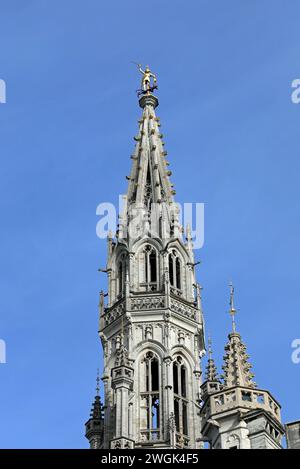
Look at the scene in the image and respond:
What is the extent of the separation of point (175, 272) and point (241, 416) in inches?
1346

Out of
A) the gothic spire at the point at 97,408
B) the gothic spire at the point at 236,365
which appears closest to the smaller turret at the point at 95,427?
the gothic spire at the point at 97,408

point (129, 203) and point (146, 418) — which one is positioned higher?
point (129, 203)

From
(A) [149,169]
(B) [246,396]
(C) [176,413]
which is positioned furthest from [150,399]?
(B) [246,396]

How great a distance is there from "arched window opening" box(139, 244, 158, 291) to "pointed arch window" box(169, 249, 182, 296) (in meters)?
0.90

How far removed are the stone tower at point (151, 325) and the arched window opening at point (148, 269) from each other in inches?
2.2

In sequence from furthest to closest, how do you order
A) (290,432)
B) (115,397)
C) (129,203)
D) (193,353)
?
(129,203)
(193,353)
(115,397)
(290,432)

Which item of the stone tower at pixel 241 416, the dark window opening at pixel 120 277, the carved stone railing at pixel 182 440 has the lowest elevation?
the stone tower at pixel 241 416

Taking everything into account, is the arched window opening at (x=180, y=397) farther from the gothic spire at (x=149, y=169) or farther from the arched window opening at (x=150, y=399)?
the gothic spire at (x=149, y=169)

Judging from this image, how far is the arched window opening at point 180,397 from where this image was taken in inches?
2584

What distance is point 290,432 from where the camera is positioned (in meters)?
37.9

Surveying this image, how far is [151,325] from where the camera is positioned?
68750 mm
